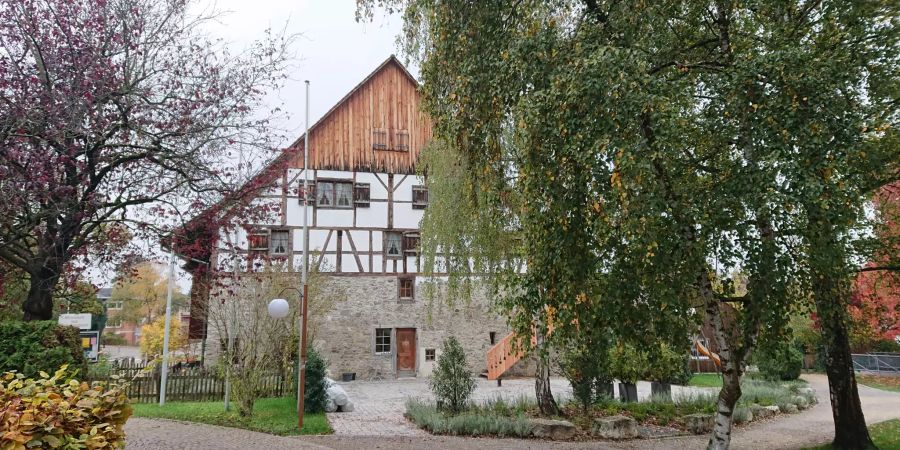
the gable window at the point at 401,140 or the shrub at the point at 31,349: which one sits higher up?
the gable window at the point at 401,140

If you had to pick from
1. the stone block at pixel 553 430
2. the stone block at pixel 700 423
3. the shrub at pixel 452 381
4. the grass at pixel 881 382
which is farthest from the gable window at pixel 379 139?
the grass at pixel 881 382

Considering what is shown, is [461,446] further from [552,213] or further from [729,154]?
[729,154]

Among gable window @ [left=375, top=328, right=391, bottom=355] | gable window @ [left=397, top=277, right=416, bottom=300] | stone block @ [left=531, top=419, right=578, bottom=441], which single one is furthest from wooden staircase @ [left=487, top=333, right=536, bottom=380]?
stone block @ [left=531, top=419, right=578, bottom=441]

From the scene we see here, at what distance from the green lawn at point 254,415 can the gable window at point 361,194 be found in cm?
775

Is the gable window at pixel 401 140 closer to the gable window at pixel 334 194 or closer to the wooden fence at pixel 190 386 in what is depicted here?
the gable window at pixel 334 194

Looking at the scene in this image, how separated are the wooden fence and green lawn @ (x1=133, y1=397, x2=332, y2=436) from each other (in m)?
0.61

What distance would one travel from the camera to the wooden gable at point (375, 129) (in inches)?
771

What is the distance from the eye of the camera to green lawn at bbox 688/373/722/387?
60.8 ft

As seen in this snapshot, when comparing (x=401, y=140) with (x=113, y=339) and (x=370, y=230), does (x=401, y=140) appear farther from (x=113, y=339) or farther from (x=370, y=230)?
(x=113, y=339)

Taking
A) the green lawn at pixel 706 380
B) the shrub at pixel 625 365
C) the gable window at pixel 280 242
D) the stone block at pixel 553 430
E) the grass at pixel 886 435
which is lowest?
the green lawn at pixel 706 380

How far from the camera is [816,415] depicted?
1277 centimetres

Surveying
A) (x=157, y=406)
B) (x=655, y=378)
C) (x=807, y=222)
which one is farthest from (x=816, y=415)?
(x=157, y=406)

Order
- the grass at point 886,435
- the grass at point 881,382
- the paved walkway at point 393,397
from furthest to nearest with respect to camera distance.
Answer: the grass at point 881,382 < the paved walkway at point 393,397 < the grass at point 886,435

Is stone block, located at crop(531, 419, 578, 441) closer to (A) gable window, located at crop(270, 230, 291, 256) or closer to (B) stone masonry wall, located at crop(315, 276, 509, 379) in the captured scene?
→ (B) stone masonry wall, located at crop(315, 276, 509, 379)
